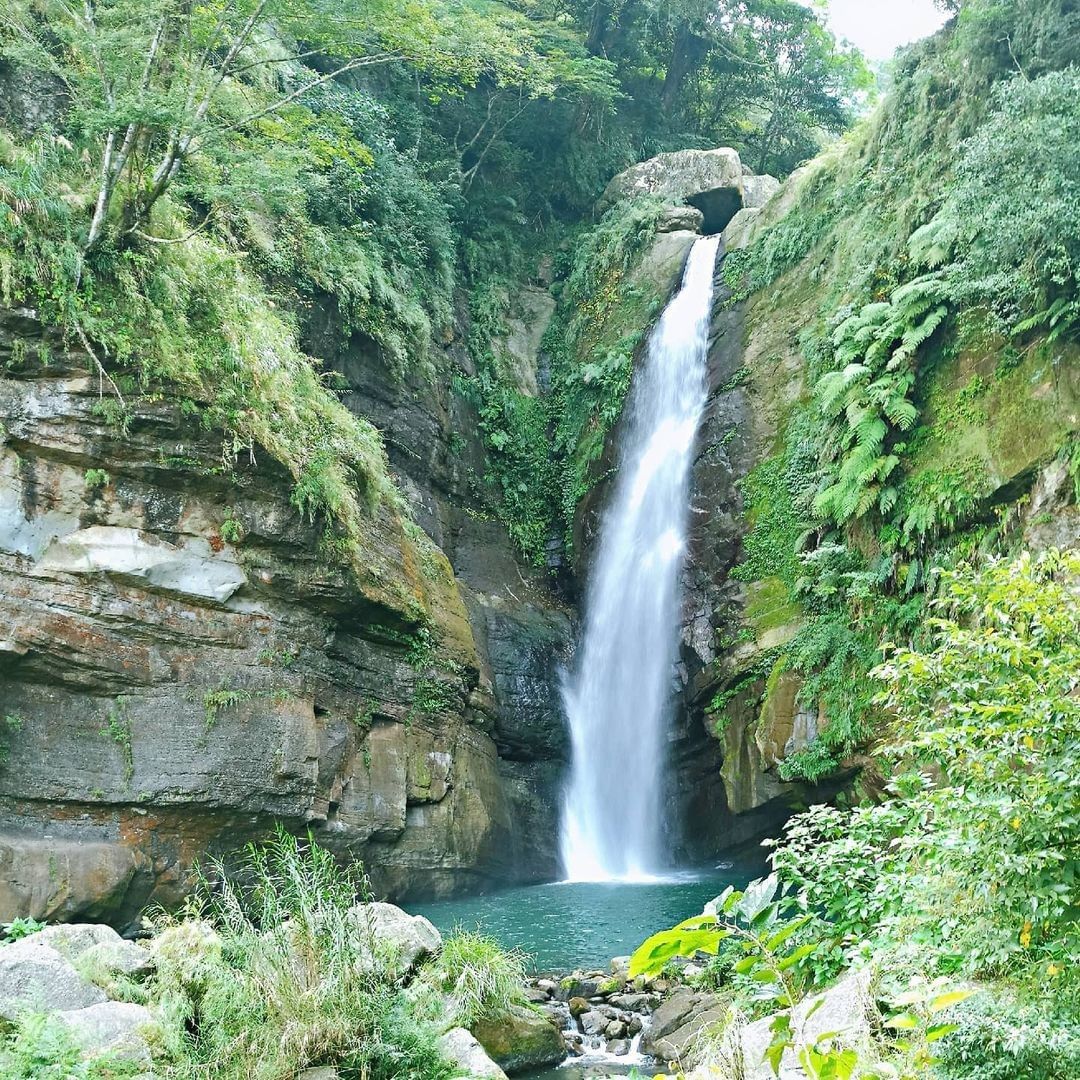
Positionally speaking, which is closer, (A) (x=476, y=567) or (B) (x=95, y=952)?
(B) (x=95, y=952)

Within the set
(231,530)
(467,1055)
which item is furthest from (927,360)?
(467,1055)

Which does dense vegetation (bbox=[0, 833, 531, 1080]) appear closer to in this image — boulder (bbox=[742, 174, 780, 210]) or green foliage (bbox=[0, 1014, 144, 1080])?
green foliage (bbox=[0, 1014, 144, 1080])

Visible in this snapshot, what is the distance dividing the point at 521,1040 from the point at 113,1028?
291cm

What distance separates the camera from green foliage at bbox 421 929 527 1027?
6234mm

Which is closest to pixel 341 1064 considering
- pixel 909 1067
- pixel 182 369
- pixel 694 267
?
pixel 909 1067

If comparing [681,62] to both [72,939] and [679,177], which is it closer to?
[679,177]

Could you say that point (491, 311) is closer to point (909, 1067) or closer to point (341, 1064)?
point (341, 1064)

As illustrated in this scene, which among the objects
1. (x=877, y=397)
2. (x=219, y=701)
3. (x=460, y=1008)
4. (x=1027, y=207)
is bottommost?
(x=460, y=1008)

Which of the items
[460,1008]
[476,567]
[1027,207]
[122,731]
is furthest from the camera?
[476,567]

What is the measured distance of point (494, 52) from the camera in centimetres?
1636

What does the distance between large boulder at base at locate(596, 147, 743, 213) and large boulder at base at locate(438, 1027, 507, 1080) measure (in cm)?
2038

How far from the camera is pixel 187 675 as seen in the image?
10133 mm

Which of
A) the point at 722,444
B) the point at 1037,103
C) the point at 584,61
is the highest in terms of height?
the point at 584,61

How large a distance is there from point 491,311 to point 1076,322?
43.5 feet
